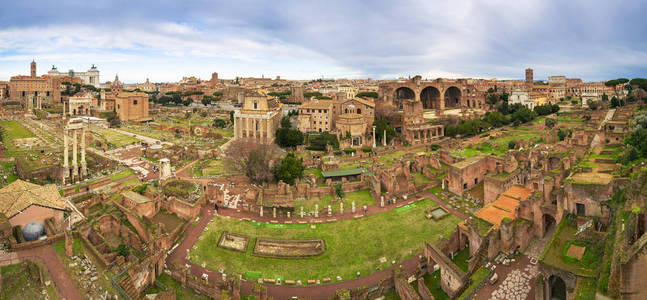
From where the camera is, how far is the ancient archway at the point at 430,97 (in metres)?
81.3

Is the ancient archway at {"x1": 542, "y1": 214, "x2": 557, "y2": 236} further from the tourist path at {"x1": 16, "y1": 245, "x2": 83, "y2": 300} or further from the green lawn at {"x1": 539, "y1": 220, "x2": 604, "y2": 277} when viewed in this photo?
the tourist path at {"x1": 16, "y1": 245, "x2": 83, "y2": 300}

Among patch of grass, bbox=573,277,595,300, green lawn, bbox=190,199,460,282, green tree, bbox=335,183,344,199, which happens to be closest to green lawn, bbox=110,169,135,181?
green lawn, bbox=190,199,460,282

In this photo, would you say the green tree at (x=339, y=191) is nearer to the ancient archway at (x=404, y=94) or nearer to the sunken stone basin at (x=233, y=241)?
the sunken stone basin at (x=233, y=241)

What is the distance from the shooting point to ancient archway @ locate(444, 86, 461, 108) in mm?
83562

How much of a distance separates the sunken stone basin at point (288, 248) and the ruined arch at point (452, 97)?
68.2m

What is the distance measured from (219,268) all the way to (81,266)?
6726mm

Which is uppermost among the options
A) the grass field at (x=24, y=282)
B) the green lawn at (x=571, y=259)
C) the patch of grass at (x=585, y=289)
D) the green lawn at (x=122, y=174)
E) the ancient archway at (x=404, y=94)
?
the ancient archway at (x=404, y=94)

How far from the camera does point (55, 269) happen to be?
16.9m

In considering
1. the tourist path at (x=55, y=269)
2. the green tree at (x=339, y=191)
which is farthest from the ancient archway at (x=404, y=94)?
the tourist path at (x=55, y=269)

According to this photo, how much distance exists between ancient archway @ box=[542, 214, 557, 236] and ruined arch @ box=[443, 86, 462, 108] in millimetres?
65123

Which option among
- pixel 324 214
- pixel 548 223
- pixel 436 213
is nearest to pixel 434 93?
pixel 436 213

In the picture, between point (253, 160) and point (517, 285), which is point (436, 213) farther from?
point (253, 160)

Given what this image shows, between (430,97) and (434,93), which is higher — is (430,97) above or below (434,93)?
below

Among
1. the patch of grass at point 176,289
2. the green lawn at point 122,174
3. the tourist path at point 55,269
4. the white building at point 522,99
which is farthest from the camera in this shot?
the white building at point 522,99
